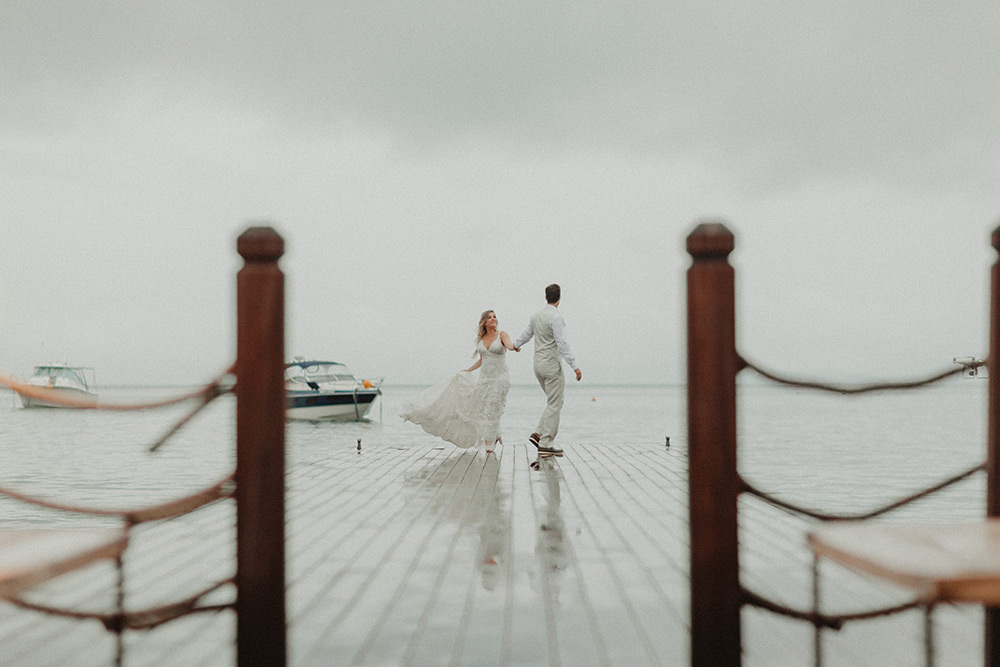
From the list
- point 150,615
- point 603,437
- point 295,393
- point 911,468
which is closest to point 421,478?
point 150,615

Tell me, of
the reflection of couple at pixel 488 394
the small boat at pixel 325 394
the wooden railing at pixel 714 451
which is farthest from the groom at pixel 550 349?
the small boat at pixel 325 394

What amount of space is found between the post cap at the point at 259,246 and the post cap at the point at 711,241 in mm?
1155

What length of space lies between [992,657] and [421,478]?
6009 mm

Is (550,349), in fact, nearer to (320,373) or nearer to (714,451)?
(714,451)

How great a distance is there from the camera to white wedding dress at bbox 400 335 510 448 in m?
9.55

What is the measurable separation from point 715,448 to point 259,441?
128 centimetres

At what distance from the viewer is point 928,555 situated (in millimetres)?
1685

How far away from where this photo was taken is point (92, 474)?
51.0ft

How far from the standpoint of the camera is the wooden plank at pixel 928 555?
155cm

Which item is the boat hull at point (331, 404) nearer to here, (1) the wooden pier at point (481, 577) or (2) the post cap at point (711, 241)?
(1) the wooden pier at point (481, 577)

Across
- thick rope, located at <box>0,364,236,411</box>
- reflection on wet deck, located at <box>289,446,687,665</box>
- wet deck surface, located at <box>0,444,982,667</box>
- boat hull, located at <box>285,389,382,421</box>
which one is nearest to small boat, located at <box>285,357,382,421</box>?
boat hull, located at <box>285,389,382,421</box>

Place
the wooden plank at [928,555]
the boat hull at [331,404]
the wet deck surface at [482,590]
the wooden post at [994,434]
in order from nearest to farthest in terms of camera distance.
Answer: the wooden plank at [928,555], the wooden post at [994,434], the wet deck surface at [482,590], the boat hull at [331,404]

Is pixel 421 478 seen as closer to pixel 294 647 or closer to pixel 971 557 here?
pixel 294 647

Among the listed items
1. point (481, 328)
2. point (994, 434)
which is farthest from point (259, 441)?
point (481, 328)
